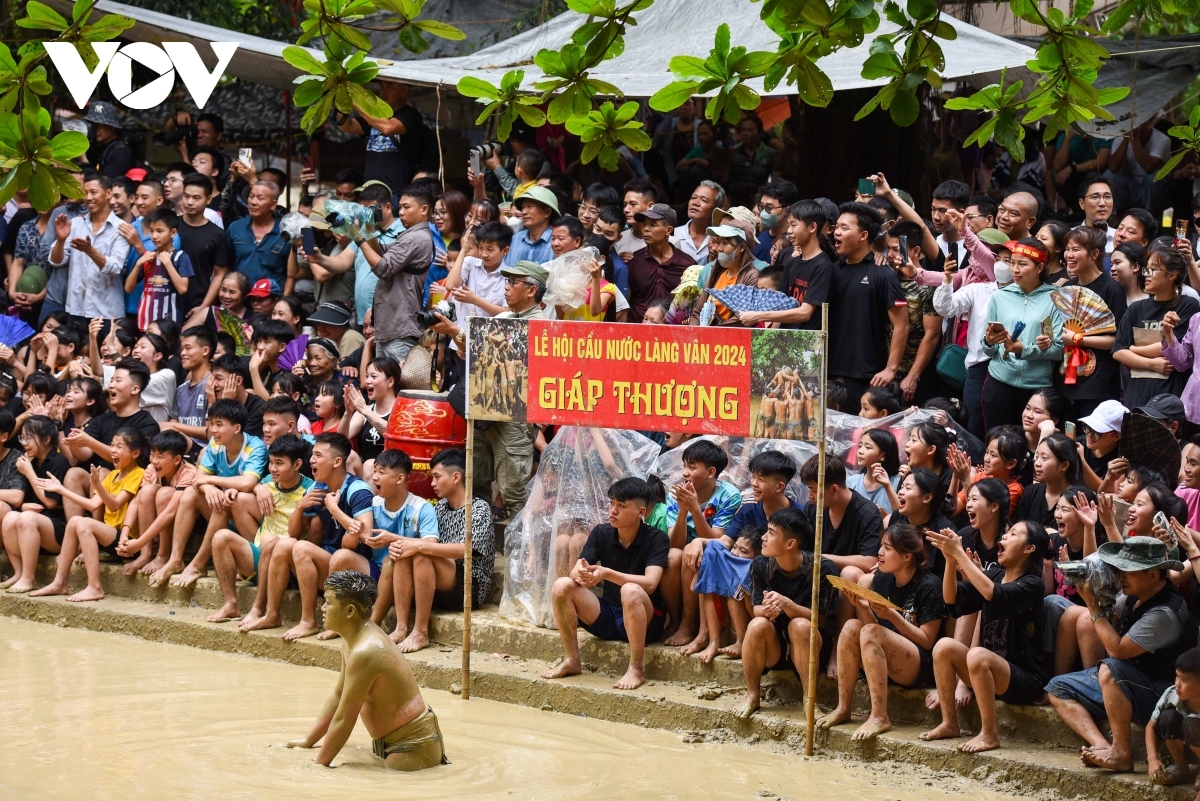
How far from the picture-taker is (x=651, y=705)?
307 inches

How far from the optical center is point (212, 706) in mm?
8070

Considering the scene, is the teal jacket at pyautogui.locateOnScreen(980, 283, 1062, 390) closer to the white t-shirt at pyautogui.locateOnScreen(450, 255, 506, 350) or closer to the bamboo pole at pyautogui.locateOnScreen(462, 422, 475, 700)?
the bamboo pole at pyautogui.locateOnScreen(462, 422, 475, 700)

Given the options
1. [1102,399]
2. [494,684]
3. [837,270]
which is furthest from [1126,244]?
[494,684]

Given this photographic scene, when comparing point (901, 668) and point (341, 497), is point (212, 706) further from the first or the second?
point (901, 668)

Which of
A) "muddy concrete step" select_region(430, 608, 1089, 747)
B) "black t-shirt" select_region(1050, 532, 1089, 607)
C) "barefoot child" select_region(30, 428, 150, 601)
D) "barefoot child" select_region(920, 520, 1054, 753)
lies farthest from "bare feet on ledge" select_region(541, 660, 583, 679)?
"barefoot child" select_region(30, 428, 150, 601)

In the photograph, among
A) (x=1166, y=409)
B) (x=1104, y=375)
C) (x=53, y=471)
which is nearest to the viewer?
(x=1166, y=409)

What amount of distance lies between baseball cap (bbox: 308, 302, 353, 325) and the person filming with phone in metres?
4.59

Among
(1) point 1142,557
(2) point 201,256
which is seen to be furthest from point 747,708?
(2) point 201,256

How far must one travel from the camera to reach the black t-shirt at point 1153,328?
805 centimetres

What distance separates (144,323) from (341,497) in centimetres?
378

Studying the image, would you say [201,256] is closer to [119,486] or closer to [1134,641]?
[119,486]

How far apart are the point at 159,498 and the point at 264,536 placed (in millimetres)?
1078

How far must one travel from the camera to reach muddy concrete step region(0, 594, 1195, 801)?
6699 mm

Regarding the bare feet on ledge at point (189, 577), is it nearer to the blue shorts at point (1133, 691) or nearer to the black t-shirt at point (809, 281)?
the black t-shirt at point (809, 281)
